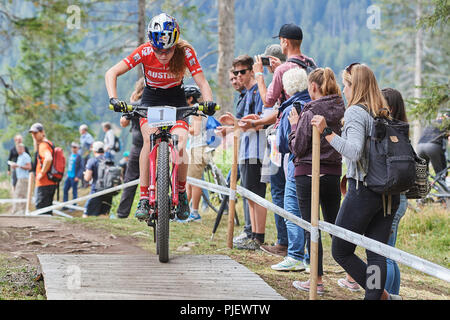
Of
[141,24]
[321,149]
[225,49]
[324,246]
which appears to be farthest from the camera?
[141,24]

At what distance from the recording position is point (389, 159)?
4344 millimetres

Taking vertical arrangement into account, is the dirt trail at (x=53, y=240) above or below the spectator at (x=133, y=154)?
below

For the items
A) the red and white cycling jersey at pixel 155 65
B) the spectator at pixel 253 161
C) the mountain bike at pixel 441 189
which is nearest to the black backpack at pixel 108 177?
the spectator at pixel 253 161

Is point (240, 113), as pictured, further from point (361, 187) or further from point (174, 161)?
point (361, 187)

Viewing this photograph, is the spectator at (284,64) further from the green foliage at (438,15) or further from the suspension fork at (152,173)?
the green foliage at (438,15)

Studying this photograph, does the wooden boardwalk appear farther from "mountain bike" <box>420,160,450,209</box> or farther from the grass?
"mountain bike" <box>420,160,450,209</box>

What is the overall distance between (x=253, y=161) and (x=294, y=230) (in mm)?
1633

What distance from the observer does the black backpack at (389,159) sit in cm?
431

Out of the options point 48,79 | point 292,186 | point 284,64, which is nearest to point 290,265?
point 292,186

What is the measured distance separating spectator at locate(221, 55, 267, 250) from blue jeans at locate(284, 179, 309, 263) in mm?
1203

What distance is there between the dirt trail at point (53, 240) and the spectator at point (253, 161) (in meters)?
1.42

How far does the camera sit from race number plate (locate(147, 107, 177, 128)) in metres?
5.69

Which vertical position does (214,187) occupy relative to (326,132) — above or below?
below
